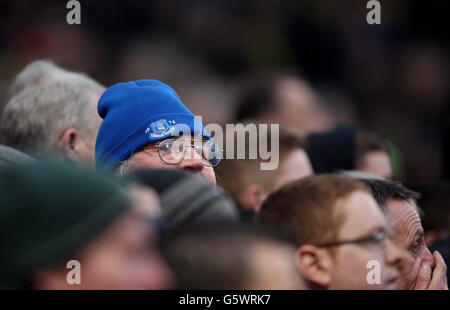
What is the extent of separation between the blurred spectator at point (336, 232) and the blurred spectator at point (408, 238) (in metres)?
0.10

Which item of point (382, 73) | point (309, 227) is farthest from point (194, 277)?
point (382, 73)

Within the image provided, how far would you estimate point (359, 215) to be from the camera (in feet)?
8.38

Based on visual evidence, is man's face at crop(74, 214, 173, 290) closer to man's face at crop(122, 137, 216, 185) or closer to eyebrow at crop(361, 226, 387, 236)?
eyebrow at crop(361, 226, 387, 236)

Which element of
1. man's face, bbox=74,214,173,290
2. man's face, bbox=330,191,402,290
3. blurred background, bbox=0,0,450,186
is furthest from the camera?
blurred background, bbox=0,0,450,186

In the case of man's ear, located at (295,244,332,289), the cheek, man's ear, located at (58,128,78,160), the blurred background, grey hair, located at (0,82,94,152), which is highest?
the blurred background

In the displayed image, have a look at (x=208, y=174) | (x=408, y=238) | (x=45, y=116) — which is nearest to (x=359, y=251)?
(x=408, y=238)

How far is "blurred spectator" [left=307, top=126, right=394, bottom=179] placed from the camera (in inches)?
190

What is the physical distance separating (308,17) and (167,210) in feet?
21.8

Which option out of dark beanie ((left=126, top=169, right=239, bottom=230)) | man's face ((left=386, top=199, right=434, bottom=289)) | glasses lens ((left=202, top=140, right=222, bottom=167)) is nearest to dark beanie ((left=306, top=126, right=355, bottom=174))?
glasses lens ((left=202, top=140, right=222, bottom=167))

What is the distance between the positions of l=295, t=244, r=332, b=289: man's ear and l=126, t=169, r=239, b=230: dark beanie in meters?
0.27

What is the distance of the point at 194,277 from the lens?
2074 mm

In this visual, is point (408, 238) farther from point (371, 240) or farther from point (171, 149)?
point (171, 149)

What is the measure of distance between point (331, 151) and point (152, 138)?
1970 millimetres

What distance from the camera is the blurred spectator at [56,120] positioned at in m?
3.75
